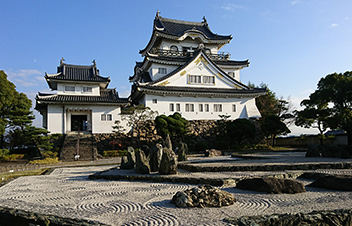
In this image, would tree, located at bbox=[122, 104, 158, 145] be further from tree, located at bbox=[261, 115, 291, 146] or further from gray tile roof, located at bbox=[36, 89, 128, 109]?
tree, located at bbox=[261, 115, 291, 146]

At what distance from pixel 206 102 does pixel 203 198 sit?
26.1m

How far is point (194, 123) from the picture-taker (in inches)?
1185

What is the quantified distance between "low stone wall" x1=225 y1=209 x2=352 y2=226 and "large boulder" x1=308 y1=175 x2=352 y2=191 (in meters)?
2.63

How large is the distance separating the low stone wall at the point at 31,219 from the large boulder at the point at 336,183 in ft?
21.0

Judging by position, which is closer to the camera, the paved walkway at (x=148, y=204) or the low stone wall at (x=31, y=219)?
the low stone wall at (x=31, y=219)

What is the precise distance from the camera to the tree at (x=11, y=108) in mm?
23016

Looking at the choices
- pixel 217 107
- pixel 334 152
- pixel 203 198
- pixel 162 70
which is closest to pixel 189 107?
pixel 217 107

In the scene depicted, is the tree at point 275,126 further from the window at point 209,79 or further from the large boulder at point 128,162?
the large boulder at point 128,162

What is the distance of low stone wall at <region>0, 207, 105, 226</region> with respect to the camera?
4.46 m

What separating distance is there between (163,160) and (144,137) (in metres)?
16.6

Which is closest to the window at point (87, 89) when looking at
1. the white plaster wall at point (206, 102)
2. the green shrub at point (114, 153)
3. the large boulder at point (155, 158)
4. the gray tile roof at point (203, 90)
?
the gray tile roof at point (203, 90)

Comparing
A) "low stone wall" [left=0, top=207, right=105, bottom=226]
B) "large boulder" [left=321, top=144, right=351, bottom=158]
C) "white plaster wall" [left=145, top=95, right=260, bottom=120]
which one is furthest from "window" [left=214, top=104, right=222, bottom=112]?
"low stone wall" [left=0, top=207, right=105, bottom=226]

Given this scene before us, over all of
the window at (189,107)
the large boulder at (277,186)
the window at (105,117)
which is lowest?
the large boulder at (277,186)

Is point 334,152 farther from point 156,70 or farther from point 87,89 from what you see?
point 87,89
